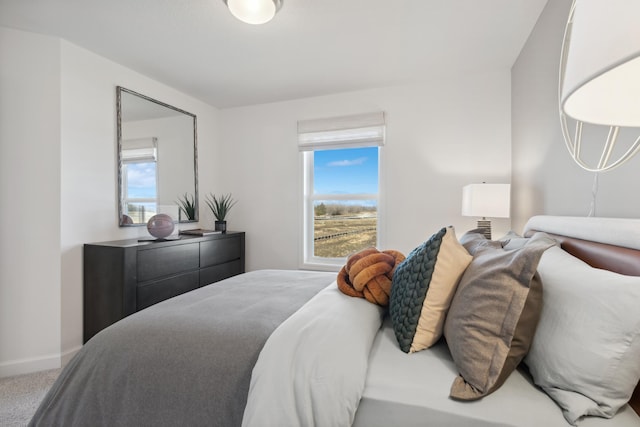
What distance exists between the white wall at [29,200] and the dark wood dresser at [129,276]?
212 millimetres

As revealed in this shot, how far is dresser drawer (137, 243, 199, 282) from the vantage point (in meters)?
2.32

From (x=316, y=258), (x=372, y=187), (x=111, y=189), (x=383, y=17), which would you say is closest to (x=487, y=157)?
(x=372, y=187)


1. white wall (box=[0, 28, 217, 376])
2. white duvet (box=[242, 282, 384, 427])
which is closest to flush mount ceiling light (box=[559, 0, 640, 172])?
white duvet (box=[242, 282, 384, 427])

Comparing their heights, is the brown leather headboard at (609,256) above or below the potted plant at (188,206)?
below

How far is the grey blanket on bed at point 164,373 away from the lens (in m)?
0.94

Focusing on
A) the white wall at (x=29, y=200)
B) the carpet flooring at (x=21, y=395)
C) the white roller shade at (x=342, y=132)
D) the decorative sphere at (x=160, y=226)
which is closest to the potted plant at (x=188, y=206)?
the decorative sphere at (x=160, y=226)

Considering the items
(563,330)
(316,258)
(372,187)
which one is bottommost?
(316,258)

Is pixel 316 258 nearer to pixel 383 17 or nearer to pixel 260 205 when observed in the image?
pixel 260 205

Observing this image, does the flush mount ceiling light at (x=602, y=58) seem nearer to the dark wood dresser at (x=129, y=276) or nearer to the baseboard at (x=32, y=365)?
the dark wood dresser at (x=129, y=276)

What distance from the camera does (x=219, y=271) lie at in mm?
3170

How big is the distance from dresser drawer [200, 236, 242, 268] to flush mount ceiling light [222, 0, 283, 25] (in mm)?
2057

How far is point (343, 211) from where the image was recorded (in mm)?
3414

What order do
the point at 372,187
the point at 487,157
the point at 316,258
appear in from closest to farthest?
the point at 487,157 < the point at 372,187 < the point at 316,258

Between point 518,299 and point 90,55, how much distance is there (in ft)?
11.0
